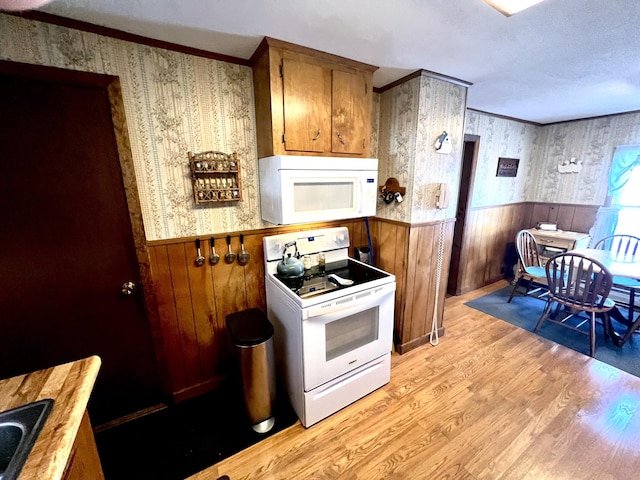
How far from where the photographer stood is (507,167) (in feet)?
11.7

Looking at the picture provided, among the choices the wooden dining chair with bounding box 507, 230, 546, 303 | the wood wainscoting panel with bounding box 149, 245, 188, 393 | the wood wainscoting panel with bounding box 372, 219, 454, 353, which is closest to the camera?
the wood wainscoting panel with bounding box 149, 245, 188, 393

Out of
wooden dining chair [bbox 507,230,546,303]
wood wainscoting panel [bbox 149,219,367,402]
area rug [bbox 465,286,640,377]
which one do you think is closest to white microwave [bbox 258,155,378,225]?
wood wainscoting panel [bbox 149,219,367,402]

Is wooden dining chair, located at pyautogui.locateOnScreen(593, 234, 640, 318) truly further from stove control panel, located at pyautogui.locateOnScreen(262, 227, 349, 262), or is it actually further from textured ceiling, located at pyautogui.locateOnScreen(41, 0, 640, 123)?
stove control panel, located at pyautogui.locateOnScreen(262, 227, 349, 262)

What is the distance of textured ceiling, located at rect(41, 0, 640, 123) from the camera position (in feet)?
3.88

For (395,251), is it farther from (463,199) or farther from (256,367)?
(463,199)

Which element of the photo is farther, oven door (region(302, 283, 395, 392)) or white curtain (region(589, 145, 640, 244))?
white curtain (region(589, 145, 640, 244))

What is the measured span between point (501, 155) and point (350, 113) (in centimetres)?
279

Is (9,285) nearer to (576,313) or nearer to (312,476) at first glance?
(312,476)

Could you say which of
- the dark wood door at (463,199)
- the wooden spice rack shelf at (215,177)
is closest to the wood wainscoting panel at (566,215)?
the dark wood door at (463,199)

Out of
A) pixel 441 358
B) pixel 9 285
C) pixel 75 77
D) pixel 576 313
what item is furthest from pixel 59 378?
pixel 576 313

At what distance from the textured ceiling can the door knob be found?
4.53ft

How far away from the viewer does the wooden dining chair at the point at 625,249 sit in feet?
8.33

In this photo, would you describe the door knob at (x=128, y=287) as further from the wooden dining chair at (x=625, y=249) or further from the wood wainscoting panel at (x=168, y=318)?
the wooden dining chair at (x=625, y=249)

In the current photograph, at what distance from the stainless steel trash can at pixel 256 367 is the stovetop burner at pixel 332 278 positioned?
1.08ft
